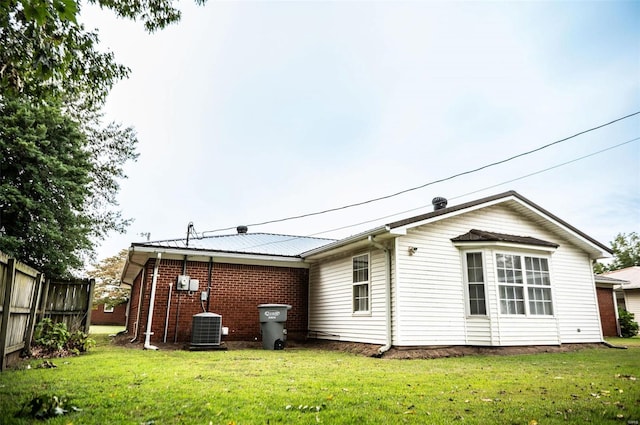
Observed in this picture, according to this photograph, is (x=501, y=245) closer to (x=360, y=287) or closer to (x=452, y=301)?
(x=452, y=301)

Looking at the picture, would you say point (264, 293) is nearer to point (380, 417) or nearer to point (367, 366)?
point (367, 366)

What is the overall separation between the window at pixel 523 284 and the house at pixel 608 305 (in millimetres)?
8679

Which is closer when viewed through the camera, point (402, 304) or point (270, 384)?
point (270, 384)

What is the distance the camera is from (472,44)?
11.6 metres

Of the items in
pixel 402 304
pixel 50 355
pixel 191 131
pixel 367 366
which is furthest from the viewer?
pixel 191 131

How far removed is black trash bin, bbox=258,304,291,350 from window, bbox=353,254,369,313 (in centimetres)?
187

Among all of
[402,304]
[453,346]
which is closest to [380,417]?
[402,304]

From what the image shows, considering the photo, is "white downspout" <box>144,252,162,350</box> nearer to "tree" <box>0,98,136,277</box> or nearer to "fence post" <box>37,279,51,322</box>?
"fence post" <box>37,279,51,322</box>

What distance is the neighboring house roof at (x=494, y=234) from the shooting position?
923 cm

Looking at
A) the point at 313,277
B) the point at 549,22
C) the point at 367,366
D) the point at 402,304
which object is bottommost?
the point at 367,366

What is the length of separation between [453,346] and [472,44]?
8.28 m

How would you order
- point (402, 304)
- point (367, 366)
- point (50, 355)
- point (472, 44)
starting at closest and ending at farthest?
Answer: 1. point (367, 366)
2. point (50, 355)
3. point (402, 304)
4. point (472, 44)

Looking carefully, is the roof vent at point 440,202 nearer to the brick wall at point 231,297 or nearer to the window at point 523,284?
the window at point 523,284

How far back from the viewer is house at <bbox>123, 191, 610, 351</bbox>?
31.0ft
